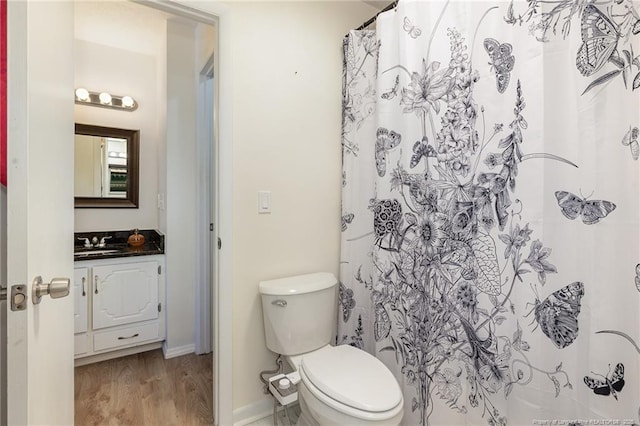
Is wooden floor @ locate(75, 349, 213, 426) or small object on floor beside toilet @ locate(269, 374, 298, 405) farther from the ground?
small object on floor beside toilet @ locate(269, 374, 298, 405)

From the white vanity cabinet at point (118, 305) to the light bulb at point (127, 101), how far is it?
1231 mm

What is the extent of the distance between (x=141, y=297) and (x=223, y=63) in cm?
173

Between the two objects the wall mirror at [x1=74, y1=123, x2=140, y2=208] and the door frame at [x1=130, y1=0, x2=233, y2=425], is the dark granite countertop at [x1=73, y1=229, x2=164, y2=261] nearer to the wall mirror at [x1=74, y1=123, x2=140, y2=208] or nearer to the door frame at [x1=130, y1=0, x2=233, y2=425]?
the wall mirror at [x1=74, y1=123, x2=140, y2=208]

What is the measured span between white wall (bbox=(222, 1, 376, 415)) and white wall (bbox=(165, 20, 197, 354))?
0.94 meters

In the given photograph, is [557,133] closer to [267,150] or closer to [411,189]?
[411,189]

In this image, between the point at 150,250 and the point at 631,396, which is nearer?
the point at 631,396

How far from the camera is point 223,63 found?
144 centimetres

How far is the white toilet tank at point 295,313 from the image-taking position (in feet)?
4.86

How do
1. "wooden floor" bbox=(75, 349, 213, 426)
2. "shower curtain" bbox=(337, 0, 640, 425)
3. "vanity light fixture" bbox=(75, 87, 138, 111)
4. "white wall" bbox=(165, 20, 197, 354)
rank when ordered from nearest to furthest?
"shower curtain" bbox=(337, 0, 640, 425)
"wooden floor" bbox=(75, 349, 213, 426)
"white wall" bbox=(165, 20, 197, 354)
"vanity light fixture" bbox=(75, 87, 138, 111)

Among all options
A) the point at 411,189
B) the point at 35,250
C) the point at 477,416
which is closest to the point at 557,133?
the point at 411,189

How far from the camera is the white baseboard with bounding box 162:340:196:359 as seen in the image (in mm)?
2250

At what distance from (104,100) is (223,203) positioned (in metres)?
1.73

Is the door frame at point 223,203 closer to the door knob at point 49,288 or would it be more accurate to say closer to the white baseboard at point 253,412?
the white baseboard at point 253,412

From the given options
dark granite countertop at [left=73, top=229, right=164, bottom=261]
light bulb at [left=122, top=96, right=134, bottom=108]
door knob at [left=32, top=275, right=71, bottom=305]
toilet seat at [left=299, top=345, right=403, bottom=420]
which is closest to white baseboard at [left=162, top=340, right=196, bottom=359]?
dark granite countertop at [left=73, top=229, right=164, bottom=261]
